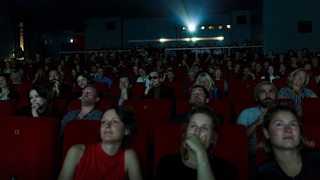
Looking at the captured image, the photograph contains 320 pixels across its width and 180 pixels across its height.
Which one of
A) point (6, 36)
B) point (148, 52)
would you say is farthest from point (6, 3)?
point (148, 52)

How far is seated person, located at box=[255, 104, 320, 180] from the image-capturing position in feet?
6.21

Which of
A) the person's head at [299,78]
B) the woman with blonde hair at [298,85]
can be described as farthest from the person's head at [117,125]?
the person's head at [299,78]

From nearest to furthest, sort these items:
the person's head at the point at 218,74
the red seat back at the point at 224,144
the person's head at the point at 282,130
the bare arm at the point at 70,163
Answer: the person's head at the point at 282,130, the bare arm at the point at 70,163, the red seat back at the point at 224,144, the person's head at the point at 218,74

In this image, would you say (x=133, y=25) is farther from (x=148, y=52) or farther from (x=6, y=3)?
(x=6, y=3)

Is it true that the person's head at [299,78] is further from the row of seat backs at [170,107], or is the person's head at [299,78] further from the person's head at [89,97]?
the person's head at [89,97]

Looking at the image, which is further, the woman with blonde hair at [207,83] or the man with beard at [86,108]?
the woman with blonde hair at [207,83]

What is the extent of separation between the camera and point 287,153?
1923mm

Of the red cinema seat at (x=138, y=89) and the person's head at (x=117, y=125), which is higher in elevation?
the red cinema seat at (x=138, y=89)

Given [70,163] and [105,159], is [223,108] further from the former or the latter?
[70,163]

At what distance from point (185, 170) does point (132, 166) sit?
1.08 ft

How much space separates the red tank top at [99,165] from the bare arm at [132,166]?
0.03 metres

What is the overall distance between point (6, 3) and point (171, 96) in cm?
1025

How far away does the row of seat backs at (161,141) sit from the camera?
87.7 inches

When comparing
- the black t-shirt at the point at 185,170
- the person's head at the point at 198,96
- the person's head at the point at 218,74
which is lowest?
the black t-shirt at the point at 185,170
